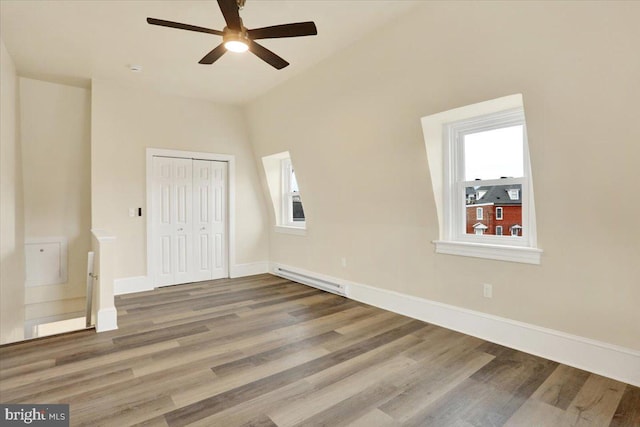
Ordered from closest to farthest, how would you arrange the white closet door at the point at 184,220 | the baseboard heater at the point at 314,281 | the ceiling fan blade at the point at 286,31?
the ceiling fan blade at the point at 286,31 < the baseboard heater at the point at 314,281 < the white closet door at the point at 184,220

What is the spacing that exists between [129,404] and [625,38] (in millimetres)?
3739

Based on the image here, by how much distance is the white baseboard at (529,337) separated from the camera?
237cm

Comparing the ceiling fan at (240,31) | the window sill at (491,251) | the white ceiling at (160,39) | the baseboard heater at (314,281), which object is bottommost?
the baseboard heater at (314,281)

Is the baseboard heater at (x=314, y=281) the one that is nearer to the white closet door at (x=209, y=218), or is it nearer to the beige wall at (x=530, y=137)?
the beige wall at (x=530, y=137)

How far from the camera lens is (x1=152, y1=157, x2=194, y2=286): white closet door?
510 centimetres

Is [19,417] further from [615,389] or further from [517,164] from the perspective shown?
[517,164]

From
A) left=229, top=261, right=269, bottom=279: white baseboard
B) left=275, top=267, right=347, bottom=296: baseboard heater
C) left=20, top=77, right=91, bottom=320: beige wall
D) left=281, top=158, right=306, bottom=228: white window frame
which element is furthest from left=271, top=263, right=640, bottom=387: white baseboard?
left=20, top=77, right=91, bottom=320: beige wall

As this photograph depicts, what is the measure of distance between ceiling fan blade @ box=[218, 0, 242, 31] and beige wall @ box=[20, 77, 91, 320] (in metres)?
3.82

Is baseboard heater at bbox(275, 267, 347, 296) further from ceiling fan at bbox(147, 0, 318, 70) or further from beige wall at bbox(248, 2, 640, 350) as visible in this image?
ceiling fan at bbox(147, 0, 318, 70)

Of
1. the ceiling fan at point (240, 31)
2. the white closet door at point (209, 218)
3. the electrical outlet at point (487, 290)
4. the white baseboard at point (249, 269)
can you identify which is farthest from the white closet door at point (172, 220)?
the electrical outlet at point (487, 290)

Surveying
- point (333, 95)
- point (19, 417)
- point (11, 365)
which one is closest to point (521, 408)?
point (19, 417)

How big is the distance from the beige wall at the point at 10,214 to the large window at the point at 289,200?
3.66 meters

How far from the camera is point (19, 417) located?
6.18ft

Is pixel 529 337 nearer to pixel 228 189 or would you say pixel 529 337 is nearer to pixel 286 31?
pixel 286 31
